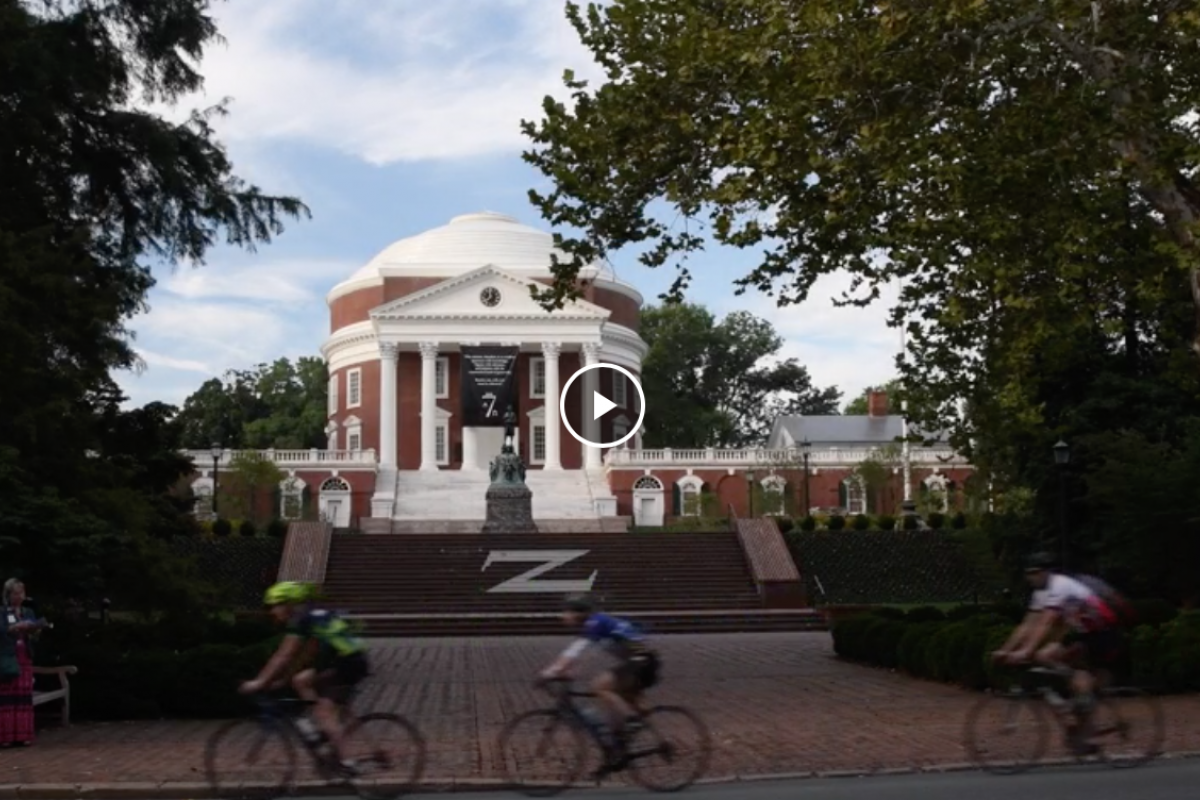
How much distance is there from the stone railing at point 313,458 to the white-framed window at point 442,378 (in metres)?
6.94

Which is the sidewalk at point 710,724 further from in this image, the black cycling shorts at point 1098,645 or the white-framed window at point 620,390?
the white-framed window at point 620,390

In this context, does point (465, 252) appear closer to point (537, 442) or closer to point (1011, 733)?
point (537, 442)

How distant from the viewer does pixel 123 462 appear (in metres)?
23.3

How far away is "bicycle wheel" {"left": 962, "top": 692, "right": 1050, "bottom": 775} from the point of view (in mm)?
12062

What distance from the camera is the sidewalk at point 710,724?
1313 cm

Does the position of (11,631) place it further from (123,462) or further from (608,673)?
(123,462)

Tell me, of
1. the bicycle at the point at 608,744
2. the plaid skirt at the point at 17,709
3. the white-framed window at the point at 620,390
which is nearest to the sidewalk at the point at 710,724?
the plaid skirt at the point at 17,709

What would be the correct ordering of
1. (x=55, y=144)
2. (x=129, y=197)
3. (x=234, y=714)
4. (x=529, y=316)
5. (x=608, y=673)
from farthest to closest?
(x=529, y=316) → (x=129, y=197) → (x=55, y=144) → (x=234, y=714) → (x=608, y=673)

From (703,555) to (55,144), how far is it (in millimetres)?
27813

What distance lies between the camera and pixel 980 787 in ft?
37.8

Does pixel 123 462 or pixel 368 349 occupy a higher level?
pixel 368 349

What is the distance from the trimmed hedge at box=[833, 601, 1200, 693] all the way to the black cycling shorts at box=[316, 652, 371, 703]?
20.1ft

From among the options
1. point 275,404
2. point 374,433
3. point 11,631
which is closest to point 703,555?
point 11,631

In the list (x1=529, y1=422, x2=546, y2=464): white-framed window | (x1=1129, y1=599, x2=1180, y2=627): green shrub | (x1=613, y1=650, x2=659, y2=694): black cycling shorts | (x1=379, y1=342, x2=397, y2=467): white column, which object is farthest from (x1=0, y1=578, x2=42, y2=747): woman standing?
(x1=529, y1=422, x2=546, y2=464): white-framed window
